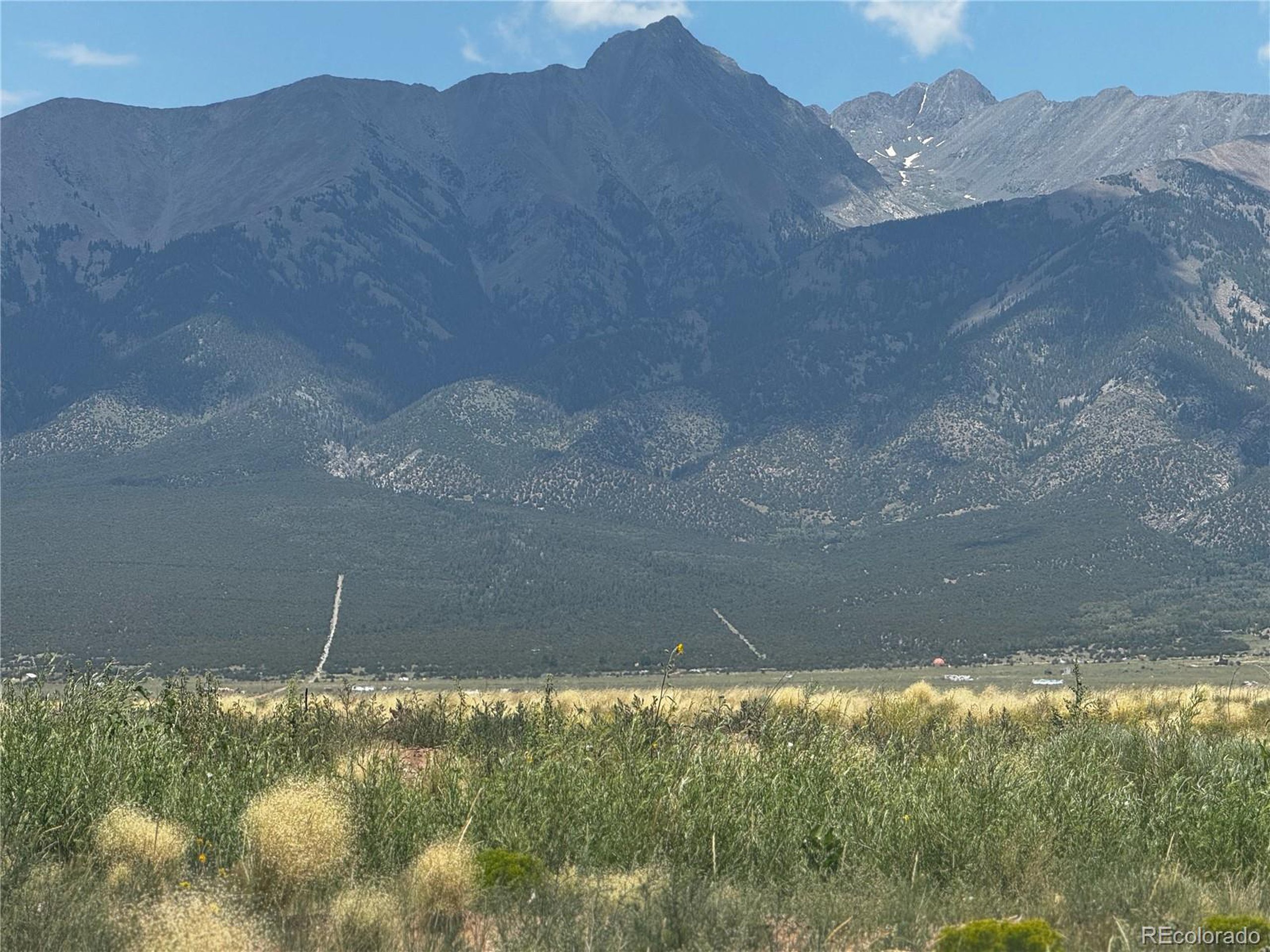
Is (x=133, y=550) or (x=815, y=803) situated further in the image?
(x=133, y=550)

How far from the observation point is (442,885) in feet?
25.9

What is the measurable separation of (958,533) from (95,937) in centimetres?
18036

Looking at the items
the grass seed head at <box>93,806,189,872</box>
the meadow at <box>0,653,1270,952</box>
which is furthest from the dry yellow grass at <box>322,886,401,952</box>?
the grass seed head at <box>93,806,189,872</box>

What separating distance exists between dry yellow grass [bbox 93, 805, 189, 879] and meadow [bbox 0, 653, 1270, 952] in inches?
0.7

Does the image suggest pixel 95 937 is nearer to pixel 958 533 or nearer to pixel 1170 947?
pixel 1170 947

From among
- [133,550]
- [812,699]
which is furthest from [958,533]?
[812,699]

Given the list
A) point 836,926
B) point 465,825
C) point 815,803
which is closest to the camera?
point 836,926

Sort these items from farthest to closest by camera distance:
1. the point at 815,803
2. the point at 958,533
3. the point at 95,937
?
the point at 958,533 → the point at 815,803 → the point at 95,937

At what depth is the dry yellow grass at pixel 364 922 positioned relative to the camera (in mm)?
7133

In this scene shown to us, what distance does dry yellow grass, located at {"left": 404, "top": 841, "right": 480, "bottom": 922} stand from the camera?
7703mm

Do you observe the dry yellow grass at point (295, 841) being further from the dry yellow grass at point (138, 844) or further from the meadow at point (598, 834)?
the dry yellow grass at point (138, 844)

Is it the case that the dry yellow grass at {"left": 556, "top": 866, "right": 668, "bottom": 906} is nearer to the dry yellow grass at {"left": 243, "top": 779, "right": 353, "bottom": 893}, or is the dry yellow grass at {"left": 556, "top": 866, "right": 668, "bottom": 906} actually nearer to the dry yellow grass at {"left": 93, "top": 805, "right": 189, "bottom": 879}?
the dry yellow grass at {"left": 243, "top": 779, "right": 353, "bottom": 893}

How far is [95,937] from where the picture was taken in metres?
6.89

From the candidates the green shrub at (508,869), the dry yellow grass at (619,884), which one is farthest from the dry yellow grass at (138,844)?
the dry yellow grass at (619,884)
